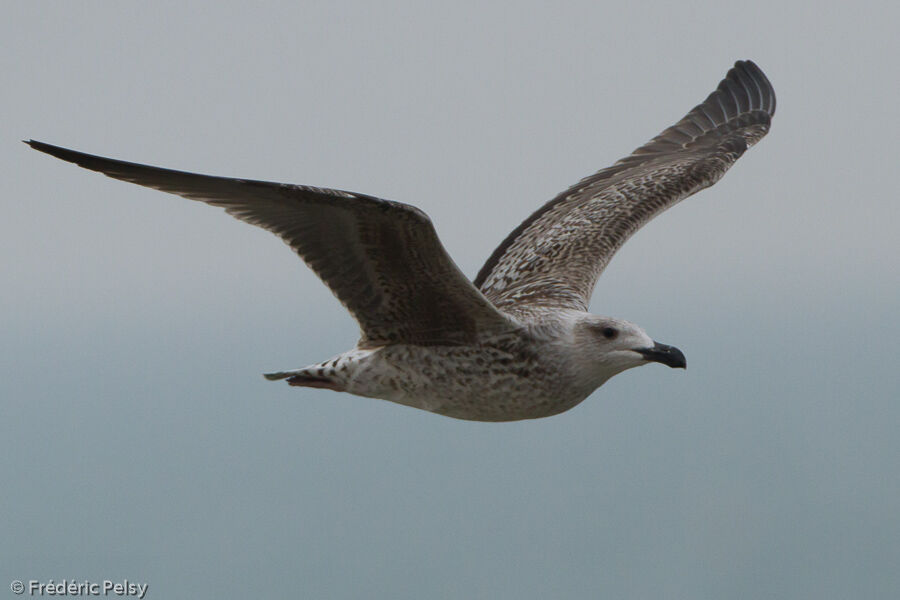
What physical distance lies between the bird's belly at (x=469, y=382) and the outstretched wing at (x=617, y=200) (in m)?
0.76

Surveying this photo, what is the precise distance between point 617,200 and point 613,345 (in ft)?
12.0

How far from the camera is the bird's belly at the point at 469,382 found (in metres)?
8.09

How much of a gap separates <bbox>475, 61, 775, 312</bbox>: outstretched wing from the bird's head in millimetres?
839

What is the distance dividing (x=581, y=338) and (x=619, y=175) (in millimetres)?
4629

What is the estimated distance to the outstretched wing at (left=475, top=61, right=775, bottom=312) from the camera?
33.1 feet

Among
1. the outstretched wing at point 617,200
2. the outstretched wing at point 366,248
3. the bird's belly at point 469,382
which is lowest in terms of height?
the bird's belly at point 469,382

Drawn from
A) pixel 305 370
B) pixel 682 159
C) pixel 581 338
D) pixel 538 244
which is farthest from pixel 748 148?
pixel 305 370

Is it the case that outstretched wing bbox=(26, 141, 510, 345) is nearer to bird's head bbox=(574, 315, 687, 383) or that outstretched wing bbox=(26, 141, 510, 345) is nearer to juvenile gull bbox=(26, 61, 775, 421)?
juvenile gull bbox=(26, 61, 775, 421)

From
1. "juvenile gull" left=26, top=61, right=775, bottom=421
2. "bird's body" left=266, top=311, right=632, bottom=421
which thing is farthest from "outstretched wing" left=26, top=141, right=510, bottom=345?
"bird's body" left=266, top=311, right=632, bottom=421

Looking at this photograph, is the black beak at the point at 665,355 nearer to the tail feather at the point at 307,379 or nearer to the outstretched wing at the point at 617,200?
the outstretched wing at the point at 617,200

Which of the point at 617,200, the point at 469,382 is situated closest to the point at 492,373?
the point at 469,382

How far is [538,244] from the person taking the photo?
426 inches

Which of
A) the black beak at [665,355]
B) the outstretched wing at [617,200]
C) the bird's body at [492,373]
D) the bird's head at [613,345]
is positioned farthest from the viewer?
the outstretched wing at [617,200]

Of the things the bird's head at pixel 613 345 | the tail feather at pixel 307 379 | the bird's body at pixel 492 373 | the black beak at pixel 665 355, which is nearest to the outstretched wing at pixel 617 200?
the bird's body at pixel 492 373
